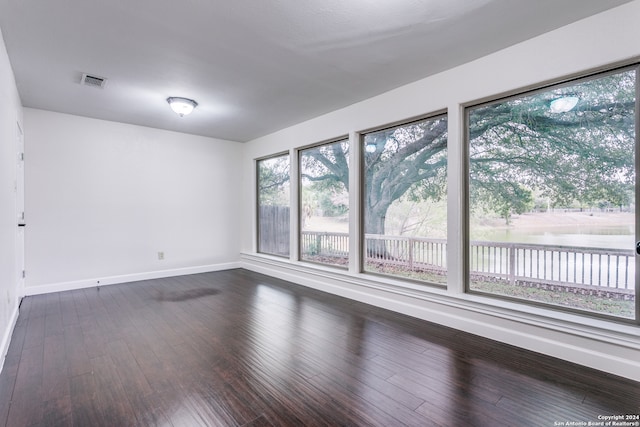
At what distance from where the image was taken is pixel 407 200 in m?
→ 3.66

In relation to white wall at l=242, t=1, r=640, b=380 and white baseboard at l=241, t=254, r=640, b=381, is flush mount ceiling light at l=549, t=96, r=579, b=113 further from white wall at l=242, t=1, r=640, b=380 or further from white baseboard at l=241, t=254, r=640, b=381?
white baseboard at l=241, t=254, r=640, b=381

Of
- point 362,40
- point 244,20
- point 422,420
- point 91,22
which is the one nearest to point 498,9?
point 362,40

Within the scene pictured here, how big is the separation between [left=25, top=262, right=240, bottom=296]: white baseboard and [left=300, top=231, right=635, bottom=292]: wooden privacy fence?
3298 mm

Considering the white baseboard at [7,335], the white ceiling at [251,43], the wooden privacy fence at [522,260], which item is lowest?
the white baseboard at [7,335]

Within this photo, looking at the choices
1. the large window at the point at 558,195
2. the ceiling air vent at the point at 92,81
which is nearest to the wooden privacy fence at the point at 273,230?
the ceiling air vent at the point at 92,81

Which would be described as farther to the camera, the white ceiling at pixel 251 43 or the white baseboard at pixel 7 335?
the white baseboard at pixel 7 335

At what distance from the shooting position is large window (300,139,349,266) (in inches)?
176

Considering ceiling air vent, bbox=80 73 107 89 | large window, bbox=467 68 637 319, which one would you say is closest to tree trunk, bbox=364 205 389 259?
large window, bbox=467 68 637 319

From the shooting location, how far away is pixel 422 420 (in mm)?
1701

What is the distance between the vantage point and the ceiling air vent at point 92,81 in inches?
125

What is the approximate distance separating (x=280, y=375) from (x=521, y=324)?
206cm

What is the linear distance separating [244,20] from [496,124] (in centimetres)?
242

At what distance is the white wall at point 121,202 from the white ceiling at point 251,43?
777mm

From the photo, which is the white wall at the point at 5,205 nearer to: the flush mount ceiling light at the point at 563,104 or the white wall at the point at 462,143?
the white wall at the point at 462,143
